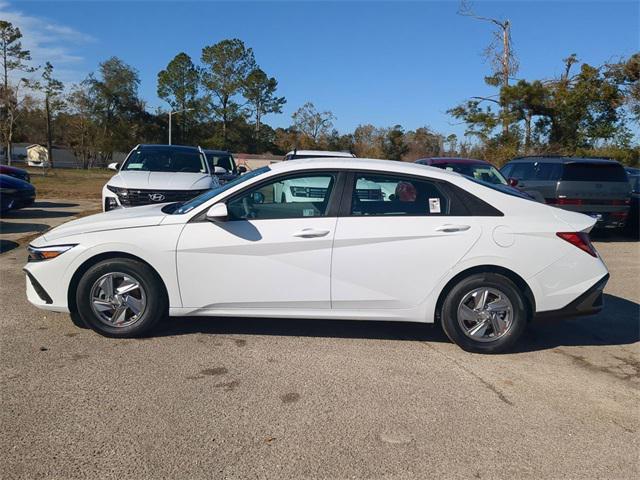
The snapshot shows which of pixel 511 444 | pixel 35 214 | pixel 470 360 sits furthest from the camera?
pixel 35 214

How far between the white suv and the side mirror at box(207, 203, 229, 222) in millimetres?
4133

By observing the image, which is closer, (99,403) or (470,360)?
(99,403)

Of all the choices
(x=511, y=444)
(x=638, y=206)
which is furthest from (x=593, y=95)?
(x=511, y=444)

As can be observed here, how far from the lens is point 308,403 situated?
12.2 feet

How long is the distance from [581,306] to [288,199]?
9.07 feet

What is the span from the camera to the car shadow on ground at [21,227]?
10.9 m

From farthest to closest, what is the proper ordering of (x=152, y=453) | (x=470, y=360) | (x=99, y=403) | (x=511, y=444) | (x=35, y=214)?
(x=35, y=214) → (x=470, y=360) → (x=99, y=403) → (x=511, y=444) → (x=152, y=453)

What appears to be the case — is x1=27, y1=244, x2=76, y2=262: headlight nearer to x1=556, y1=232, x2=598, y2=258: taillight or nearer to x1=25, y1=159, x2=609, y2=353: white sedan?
x1=25, y1=159, x2=609, y2=353: white sedan

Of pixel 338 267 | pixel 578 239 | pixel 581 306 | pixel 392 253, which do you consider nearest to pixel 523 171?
pixel 578 239

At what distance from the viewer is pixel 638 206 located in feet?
40.4

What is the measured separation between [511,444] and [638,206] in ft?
36.3

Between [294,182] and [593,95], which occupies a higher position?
[593,95]

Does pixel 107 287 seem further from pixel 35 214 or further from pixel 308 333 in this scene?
A: pixel 35 214

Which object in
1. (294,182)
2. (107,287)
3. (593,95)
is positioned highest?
(593,95)
